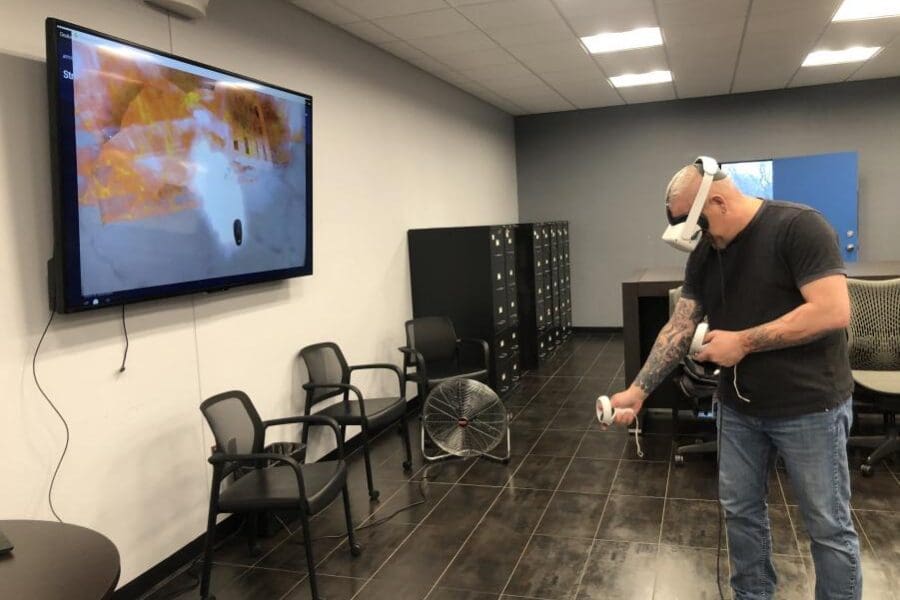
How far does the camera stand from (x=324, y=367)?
3.88 meters

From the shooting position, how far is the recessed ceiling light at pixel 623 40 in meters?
4.80

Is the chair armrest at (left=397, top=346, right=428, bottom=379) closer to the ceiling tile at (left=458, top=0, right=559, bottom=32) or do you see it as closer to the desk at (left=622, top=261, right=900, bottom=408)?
the desk at (left=622, top=261, right=900, bottom=408)

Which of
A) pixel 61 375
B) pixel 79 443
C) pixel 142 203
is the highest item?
pixel 142 203

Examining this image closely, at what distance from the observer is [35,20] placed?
230cm

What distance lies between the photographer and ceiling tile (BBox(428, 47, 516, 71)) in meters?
5.07

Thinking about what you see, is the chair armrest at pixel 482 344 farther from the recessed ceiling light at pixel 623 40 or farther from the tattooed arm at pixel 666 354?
the tattooed arm at pixel 666 354

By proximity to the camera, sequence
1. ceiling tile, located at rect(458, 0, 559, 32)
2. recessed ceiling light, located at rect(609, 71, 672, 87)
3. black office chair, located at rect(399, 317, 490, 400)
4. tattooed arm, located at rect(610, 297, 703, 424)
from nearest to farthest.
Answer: tattooed arm, located at rect(610, 297, 703, 424), ceiling tile, located at rect(458, 0, 559, 32), black office chair, located at rect(399, 317, 490, 400), recessed ceiling light, located at rect(609, 71, 672, 87)

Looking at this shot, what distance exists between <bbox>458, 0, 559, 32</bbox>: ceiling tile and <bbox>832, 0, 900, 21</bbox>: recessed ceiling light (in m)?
1.95

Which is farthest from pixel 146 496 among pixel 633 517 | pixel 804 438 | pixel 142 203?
pixel 804 438

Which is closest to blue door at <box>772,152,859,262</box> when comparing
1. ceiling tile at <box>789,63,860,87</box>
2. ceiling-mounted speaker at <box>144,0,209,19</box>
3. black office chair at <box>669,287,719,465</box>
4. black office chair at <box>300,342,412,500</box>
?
ceiling tile at <box>789,63,860,87</box>

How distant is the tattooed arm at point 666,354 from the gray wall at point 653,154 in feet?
19.8

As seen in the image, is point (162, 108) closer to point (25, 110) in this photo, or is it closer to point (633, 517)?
point (25, 110)

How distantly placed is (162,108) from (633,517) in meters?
2.69

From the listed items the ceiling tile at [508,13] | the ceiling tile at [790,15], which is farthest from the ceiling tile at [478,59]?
the ceiling tile at [790,15]
